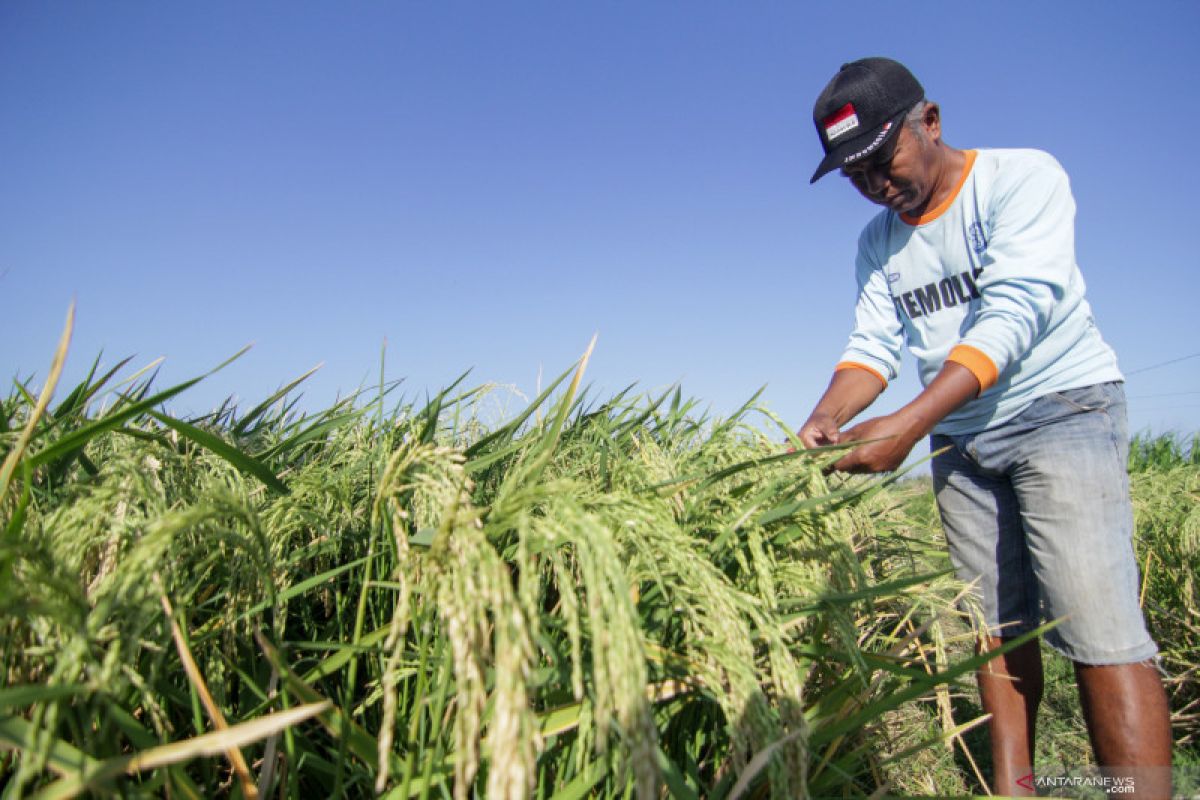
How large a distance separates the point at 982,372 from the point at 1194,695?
2385mm

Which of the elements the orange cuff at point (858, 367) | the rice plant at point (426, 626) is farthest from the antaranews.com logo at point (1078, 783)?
the orange cuff at point (858, 367)

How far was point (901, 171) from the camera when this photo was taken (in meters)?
2.39

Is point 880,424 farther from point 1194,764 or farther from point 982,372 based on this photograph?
point 1194,764

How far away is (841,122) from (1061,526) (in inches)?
58.9

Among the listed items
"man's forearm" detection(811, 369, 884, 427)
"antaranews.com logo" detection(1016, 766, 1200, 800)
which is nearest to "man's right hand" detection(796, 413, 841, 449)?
"man's forearm" detection(811, 369, 884, 427)

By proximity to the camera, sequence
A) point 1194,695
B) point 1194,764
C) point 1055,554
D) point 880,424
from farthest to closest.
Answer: point 1194,695, point 1194,764, point 1055,554, point 880,424

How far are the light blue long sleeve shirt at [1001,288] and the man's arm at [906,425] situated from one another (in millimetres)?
63

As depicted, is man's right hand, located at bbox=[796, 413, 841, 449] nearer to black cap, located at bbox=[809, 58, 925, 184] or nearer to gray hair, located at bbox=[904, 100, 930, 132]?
black cap, located at bbox=[809, 58, 925, 184]

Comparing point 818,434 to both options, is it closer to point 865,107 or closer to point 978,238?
point 978,238

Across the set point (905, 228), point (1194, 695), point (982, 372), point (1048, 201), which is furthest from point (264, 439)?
point (1194, 695)

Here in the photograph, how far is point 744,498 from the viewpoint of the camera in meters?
1.46

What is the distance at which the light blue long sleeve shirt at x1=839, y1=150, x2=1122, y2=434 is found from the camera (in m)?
2.12

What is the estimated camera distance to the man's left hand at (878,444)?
1.88 meters

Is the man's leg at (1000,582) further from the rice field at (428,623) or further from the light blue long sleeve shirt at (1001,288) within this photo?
the rice field at (428,623)
